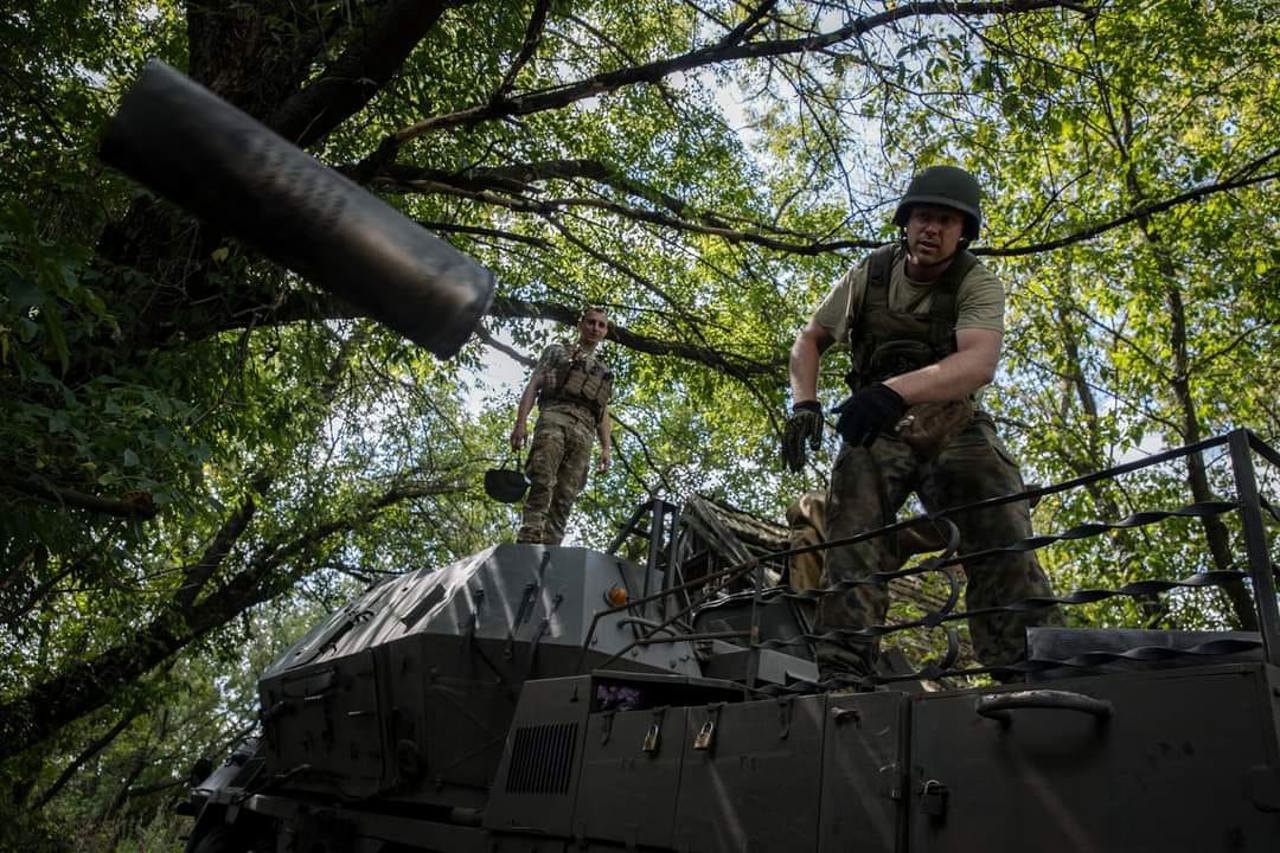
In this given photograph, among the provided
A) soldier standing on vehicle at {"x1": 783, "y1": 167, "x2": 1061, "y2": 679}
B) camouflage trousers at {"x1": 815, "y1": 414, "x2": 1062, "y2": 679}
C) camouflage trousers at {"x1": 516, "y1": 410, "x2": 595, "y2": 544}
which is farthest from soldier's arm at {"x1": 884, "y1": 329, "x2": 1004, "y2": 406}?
camouflage trousers at {"x1": 516, "y1": 410, "x2": 595, "y2": 544}

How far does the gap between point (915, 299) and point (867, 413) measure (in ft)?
3.28

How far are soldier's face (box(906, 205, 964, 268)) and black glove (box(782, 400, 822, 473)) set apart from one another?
73cm

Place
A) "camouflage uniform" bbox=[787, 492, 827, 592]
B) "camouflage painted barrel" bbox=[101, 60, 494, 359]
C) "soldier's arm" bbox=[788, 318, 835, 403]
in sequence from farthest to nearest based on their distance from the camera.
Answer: "camouflage uniform" bbox=[787, 492, 827, 592] → "soldier's arm" bbox=[788, 318, 835, 403] → "camouflage painted barrel" bbox=[101, 60, 494, 359]

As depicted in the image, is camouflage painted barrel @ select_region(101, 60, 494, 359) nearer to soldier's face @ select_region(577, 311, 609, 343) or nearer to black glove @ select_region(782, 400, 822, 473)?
black glove @ select_region(782, 400, 822, 473)

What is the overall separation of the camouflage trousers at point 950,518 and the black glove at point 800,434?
0.22m

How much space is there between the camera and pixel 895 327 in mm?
4629

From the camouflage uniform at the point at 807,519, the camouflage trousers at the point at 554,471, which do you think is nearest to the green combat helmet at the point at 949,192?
the camouflage uniform at the point at 807,519

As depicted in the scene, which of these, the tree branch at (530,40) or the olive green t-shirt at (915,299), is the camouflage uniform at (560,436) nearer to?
the tree branch at (530,40)

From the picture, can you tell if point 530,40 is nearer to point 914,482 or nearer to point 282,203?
point 914,482

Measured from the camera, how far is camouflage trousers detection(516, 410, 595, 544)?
8.28m

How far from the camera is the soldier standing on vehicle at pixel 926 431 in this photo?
424cm

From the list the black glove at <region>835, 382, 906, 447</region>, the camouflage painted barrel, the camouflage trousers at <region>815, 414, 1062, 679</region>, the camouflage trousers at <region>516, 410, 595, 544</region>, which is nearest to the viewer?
the camouflage painted barrel

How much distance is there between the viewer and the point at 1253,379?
14516 mm

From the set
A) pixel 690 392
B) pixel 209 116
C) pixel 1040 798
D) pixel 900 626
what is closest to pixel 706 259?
pixel 690 392
